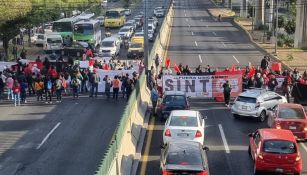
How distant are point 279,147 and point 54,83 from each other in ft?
56.1

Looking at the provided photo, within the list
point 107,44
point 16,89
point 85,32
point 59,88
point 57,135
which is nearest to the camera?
point 57,135

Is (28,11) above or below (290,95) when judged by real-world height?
above

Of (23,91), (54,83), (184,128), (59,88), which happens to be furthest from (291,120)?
(23,91)

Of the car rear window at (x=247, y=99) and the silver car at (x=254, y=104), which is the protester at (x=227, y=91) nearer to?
the silver car at (x=254, y=104)

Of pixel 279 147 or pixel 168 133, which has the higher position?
pixel 279 147

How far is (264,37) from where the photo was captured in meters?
70.1

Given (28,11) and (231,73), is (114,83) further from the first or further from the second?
(28,11)

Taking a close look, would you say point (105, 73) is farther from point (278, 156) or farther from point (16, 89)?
point (278, 156)

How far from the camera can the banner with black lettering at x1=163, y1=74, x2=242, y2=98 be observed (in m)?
33.3

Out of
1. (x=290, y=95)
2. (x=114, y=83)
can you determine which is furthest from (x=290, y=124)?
(x=114, y=83)

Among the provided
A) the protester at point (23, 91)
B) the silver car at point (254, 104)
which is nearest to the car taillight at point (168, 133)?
the silver car at point (254, 104)

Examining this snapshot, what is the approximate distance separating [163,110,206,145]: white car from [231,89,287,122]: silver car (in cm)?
557

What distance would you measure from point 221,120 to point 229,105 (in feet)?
12.0

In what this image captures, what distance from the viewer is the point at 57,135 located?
24828mm
